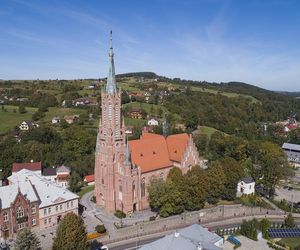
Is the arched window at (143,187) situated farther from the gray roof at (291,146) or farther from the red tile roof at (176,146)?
the gray roof at (291,146)

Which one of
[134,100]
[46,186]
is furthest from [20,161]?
[134,100]

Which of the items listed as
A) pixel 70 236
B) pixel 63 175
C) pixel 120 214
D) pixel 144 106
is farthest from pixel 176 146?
pixel 144 106

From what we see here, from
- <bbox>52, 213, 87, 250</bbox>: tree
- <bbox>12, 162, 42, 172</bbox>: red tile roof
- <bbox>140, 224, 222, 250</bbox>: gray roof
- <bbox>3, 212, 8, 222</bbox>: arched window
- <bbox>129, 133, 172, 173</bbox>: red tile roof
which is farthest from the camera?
<bbox>12, 162, 42, 172</bbox>: red tile roof

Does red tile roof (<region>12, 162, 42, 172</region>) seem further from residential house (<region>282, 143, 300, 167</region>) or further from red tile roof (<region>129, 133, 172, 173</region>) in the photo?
residential house (<region>282, 143, 300, 167</region>)

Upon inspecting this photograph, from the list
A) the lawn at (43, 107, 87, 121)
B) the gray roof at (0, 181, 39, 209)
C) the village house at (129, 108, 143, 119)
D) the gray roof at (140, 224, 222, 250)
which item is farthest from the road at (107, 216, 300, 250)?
the lawn at (43, 107, 87, 121)

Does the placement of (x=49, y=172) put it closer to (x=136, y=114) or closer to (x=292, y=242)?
(x=292, y=242)

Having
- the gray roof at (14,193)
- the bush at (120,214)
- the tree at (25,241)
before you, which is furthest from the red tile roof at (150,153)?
the tree at (25,241)
